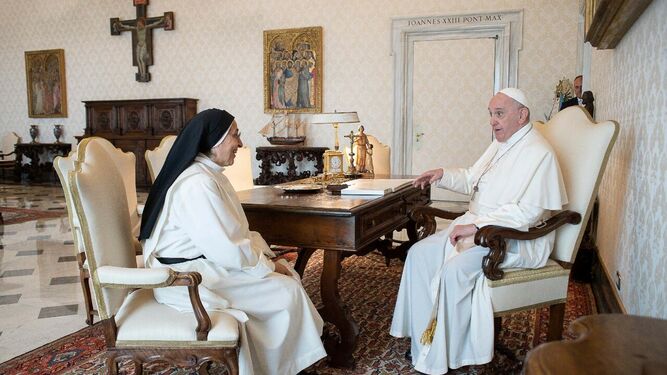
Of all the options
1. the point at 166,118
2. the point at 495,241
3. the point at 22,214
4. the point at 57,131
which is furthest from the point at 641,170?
the point at 57,131

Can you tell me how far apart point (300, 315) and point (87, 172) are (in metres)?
1.04

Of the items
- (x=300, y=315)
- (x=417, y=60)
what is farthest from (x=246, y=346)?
(x=417, y=60)

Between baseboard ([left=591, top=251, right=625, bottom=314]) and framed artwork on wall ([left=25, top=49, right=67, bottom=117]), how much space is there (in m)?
10.9

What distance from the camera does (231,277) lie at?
2.25 metres

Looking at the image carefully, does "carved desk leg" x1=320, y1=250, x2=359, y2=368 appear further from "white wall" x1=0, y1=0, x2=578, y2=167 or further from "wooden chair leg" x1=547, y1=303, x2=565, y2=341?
"white wall" x1=0, y1=0, x2=578, y2=167

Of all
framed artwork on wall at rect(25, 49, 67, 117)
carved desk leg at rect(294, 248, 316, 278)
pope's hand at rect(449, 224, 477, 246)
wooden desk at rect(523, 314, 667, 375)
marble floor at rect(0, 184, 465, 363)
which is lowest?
marble floor at rect(0, 184, 465, 363)

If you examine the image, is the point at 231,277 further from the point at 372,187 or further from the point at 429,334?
the point at 372,187

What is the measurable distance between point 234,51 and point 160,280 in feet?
27.3

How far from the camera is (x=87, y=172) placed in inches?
82.4

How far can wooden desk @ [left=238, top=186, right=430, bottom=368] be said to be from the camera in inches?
104

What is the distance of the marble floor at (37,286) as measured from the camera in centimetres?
325

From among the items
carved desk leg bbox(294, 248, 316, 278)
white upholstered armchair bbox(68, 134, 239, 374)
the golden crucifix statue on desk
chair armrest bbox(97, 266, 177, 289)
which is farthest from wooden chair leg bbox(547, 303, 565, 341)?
the golden crucifix statue on desk

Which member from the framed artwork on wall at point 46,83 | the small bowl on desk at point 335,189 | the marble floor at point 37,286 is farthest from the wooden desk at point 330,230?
the framed artwork on wall at point 46,83

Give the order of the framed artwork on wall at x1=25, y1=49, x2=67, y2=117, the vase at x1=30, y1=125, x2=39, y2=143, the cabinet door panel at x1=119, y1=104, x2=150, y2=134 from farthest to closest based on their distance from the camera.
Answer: the vase at x1=30, y1=125, x2=39, y2=143, the framed artwork on wall at x1=25, y1=49, x2=67, y2=117, the cabinet door panel at x1=119, y1=104, x2=150, y2=134
